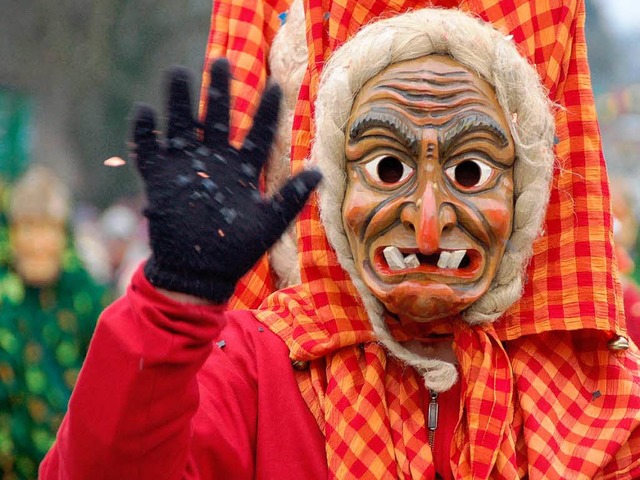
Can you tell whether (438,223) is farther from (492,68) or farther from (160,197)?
(160,197)

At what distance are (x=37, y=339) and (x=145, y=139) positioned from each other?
2.09m

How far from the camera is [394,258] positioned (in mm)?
2244

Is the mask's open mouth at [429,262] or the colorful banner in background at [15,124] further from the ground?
the colorful banner in background at [15,124]

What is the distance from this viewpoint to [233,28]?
3.34 m

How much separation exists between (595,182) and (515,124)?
0.86 ft

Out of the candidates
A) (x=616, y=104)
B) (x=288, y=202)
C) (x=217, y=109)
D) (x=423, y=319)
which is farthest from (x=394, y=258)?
(x=616, y=104)

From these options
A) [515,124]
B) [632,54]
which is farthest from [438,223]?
[632,54]

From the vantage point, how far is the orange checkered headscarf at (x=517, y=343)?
7.29 ft

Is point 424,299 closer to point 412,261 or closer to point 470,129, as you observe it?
point 412,261

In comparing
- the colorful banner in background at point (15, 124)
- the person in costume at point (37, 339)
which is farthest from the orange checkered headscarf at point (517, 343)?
the colorful banner in background at point (15, 124)

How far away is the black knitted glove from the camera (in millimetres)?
1783

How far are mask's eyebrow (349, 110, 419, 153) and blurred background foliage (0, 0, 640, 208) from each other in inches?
313

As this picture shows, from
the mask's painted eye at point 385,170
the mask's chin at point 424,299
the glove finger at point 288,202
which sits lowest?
the mask's chin at point 424,299

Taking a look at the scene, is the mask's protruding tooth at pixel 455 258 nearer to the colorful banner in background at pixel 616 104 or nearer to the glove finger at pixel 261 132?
the glove finger at pixel 261 132
